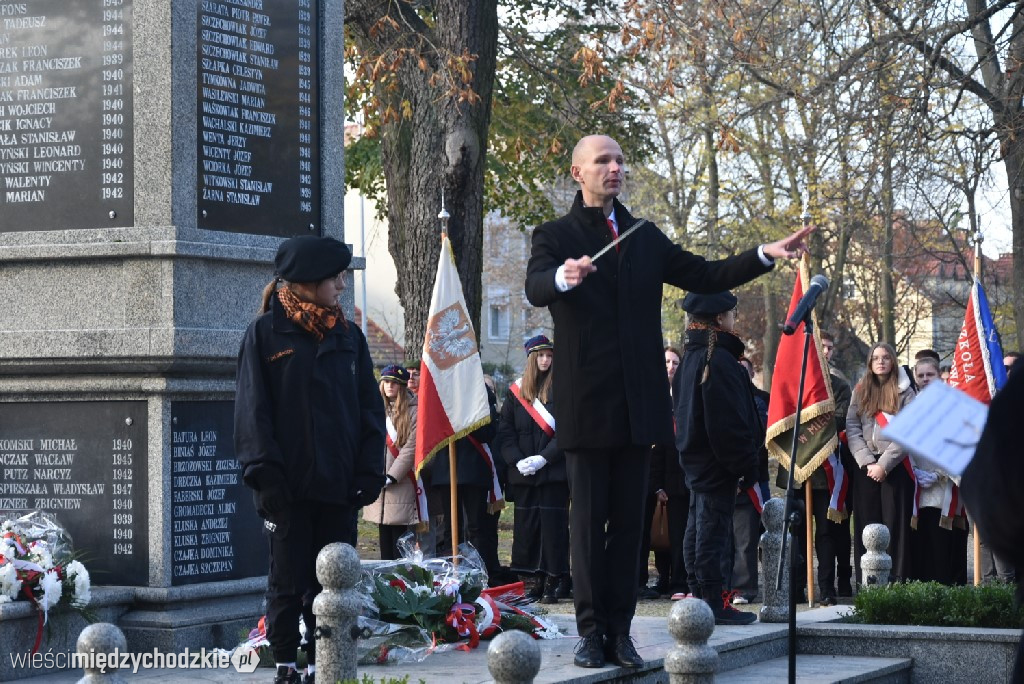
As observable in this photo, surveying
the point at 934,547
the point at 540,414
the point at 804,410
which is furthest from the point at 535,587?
the point at 934,547

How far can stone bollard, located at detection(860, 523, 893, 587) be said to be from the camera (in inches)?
408

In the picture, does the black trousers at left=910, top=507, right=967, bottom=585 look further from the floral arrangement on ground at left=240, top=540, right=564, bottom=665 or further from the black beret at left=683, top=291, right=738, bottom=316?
the floral arrangement on ground at left=240, top=540, right=564, bottom=665

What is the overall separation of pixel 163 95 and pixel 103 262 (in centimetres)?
→ 97

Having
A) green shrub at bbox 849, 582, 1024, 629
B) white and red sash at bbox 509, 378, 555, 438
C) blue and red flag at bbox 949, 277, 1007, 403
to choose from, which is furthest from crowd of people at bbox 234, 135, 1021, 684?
blue and red flag at bbox 949, 277, 1007, 403

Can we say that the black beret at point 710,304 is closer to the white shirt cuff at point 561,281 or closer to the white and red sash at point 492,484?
the white shirt cuff at point 561,281

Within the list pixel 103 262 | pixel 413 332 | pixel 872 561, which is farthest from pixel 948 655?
pixel 413 332

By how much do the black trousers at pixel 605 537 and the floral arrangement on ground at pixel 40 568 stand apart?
2.58 m

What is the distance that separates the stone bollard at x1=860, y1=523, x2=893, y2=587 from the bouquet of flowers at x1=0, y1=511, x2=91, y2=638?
17.7 ft

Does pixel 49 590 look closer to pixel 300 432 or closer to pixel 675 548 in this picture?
pixel 300 432

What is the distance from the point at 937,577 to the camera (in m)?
12.6

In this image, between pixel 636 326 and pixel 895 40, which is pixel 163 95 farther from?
pixel 895 40

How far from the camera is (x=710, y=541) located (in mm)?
9469

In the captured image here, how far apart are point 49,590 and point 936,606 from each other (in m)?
5.41

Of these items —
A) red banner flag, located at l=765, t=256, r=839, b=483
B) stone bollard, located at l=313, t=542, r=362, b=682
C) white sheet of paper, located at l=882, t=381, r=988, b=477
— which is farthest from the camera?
red banner flag, located at l=765, t=256, r=839, b=483
